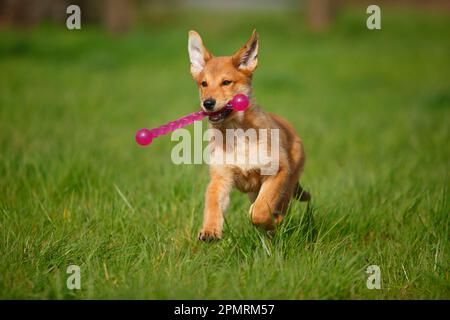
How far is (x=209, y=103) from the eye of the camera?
3.92 meters

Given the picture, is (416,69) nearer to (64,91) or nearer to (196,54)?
(64,91)

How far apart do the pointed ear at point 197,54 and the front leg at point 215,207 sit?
0.82m

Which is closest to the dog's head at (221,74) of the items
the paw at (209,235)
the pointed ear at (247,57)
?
the pointed ear at (247,57)

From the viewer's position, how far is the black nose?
3915 millimetres

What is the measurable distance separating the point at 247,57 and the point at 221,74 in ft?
0.83

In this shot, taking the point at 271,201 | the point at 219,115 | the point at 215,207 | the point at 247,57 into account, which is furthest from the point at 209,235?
the point at 247,57

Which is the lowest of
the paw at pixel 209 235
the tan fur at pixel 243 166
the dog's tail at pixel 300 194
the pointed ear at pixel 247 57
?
the paw at pixel 209 235

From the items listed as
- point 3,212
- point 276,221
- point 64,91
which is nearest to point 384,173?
point 276,221

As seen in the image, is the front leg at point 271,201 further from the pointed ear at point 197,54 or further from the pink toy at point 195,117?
the pointed ear at point 197,54

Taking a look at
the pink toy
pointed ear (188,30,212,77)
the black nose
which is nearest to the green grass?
the pink toy

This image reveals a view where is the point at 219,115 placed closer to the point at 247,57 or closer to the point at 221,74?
the point at 221,74

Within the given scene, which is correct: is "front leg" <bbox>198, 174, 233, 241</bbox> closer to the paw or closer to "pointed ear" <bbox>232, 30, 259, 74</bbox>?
the paw

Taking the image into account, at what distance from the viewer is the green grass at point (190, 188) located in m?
3.35

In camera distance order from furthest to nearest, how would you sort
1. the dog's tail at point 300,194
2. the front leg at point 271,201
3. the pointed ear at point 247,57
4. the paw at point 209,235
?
the dog's tail at point 300,194 → the pointed ear at point 247,57 → the front leg at point 271,201 → the paw at point 209,235
